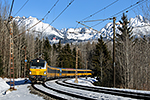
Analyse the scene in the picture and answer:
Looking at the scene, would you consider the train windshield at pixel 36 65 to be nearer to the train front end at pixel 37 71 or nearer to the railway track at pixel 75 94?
the train front end at pixel 37 71

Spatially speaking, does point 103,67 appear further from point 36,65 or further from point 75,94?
point 75,94

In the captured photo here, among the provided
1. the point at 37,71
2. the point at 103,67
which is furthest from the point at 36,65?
the point at 103,67

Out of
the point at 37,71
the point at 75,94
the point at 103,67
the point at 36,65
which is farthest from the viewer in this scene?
the point at 103,67

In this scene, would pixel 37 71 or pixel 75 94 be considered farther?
pixel 37 71

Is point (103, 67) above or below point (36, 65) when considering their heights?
below

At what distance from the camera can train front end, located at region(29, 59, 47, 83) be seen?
23.5m

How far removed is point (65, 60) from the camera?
3602 inches

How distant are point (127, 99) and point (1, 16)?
33.4 meters

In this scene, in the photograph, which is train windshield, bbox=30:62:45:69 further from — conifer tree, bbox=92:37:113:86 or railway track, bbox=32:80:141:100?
conifer tree, bbox=92:37:113:86

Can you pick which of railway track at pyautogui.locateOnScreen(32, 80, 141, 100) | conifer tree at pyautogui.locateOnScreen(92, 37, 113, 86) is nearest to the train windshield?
railway track at pyautogui.locateOnScreen(32, 80, 141, 100)

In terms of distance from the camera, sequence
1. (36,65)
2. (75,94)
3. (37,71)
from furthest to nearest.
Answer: (36,65) → (37,71) → (75,94)

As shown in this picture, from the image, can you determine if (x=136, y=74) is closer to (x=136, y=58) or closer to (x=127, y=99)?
(x=136, y=58)

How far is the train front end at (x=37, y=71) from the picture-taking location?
23.5 metres

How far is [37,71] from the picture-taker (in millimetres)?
23781
